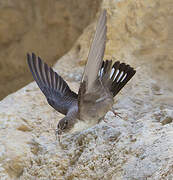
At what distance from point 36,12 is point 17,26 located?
0.31 metres

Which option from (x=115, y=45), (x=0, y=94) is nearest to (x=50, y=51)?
(x=0, y=94)

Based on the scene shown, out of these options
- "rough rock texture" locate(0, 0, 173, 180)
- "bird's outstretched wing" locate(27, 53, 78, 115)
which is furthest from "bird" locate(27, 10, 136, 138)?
"rough rock texture" locate(0, 0, 173, 180)

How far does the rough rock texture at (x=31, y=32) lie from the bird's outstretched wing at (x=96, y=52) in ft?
8.13

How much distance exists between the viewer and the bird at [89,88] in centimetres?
164

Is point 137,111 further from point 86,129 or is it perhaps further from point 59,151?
point 59,151

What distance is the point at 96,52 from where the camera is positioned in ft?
5.34

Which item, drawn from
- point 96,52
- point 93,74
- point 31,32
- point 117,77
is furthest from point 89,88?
point 31,32

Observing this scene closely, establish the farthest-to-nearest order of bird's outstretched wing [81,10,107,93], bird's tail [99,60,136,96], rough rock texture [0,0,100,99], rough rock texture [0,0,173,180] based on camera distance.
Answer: rough rock texture [0,0,100,99], bird's tail [99,60,136,96], rough rock texture [0,0,173,180], bird's outstretched wing [81,10,107,93]

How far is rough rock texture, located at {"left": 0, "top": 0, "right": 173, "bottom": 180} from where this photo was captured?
5.69 ft

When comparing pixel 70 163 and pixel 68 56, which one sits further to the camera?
pixel 68 56

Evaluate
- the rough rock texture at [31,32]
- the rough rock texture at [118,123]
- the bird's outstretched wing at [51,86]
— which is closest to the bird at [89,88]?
the bird's outstretched wing at [51,86]

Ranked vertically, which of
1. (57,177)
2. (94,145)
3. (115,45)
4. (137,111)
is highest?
(115,45)

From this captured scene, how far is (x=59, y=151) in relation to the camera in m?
2.00

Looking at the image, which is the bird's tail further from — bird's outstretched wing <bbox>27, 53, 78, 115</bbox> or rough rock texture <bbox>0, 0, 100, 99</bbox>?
rough rock texture <bbox>0, 0, 100, 99</bbox>
